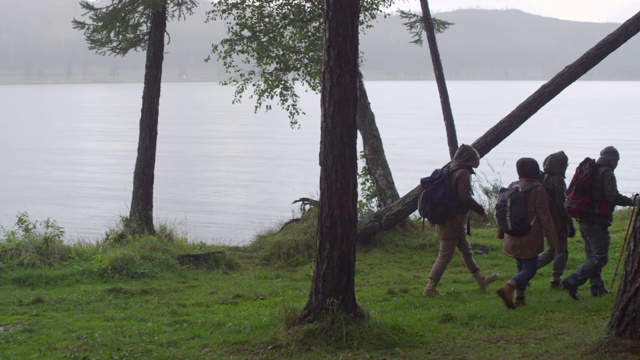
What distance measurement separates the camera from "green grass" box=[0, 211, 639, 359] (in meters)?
6.73

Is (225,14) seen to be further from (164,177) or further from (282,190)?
(164,177)

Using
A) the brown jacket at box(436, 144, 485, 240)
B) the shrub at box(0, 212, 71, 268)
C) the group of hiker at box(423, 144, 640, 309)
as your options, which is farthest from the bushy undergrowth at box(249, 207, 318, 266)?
the brown jacket at box(436, 144, 485, 240)

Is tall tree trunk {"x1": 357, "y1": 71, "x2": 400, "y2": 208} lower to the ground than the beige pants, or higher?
higher

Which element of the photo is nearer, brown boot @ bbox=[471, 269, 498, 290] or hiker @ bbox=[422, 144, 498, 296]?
hiker @ bbox=[422, 144, 498, 296]

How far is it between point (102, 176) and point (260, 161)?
39.5ft

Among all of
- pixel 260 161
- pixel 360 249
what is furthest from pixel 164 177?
pixel 360 249

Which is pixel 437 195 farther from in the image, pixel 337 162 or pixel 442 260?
pixel 337 162

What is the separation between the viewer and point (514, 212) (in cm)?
782

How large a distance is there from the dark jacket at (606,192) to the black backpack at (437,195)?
146 centimetres

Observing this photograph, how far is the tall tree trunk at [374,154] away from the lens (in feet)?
49.9

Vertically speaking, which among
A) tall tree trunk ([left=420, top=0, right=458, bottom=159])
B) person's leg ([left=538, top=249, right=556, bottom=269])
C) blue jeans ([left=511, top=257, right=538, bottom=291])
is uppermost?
tall tree trunk ([left=420, top=0, right=458, bottom=159])

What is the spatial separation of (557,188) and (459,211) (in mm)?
1130

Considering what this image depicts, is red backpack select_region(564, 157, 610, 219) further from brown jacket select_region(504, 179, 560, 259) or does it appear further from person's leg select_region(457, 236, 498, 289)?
person's leg select_region(457, 236, 498, 289)

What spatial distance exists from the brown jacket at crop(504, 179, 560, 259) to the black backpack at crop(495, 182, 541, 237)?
0.05 metres
